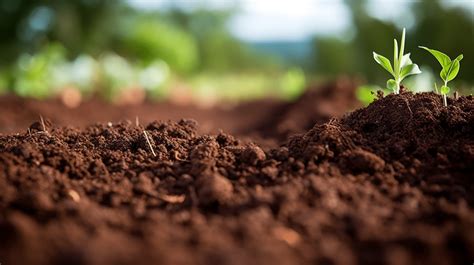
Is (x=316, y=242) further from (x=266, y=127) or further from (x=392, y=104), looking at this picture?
(x=266, y=127)

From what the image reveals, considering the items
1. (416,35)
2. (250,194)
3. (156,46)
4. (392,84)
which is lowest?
(250,194)

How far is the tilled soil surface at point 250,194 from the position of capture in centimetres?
106

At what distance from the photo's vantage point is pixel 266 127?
4688 millimetres

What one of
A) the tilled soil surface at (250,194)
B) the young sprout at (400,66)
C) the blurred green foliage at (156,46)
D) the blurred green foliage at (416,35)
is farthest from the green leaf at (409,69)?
the blurred green foliage at (156,46)

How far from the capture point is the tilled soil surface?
3.46 feet

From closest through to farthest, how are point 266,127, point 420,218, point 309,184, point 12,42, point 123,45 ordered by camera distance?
point 420,218 < point 309,184 < point 266,127 < point 12,42 < point 123,45

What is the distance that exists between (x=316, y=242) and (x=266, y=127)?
3.59 meters

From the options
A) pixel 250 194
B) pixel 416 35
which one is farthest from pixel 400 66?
pixel 416 35

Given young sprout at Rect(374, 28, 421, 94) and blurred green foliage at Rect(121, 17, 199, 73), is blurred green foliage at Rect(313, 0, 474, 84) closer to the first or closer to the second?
blurred green foliage at Rect(121, 17, 199, 73)

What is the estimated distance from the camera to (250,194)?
1.39m

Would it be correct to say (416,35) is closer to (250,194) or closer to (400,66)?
(400,66)

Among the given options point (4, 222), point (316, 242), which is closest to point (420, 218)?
point (316, 242)

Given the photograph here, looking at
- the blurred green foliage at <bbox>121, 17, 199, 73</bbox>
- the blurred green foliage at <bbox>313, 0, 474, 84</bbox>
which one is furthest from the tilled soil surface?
the blurred green foliage at <bbox>121, 17, 199, 73</bbox>

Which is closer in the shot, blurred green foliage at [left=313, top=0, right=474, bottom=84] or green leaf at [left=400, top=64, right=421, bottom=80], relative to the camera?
green leaf at [left=400, top=64, right=421, bottom=80]
